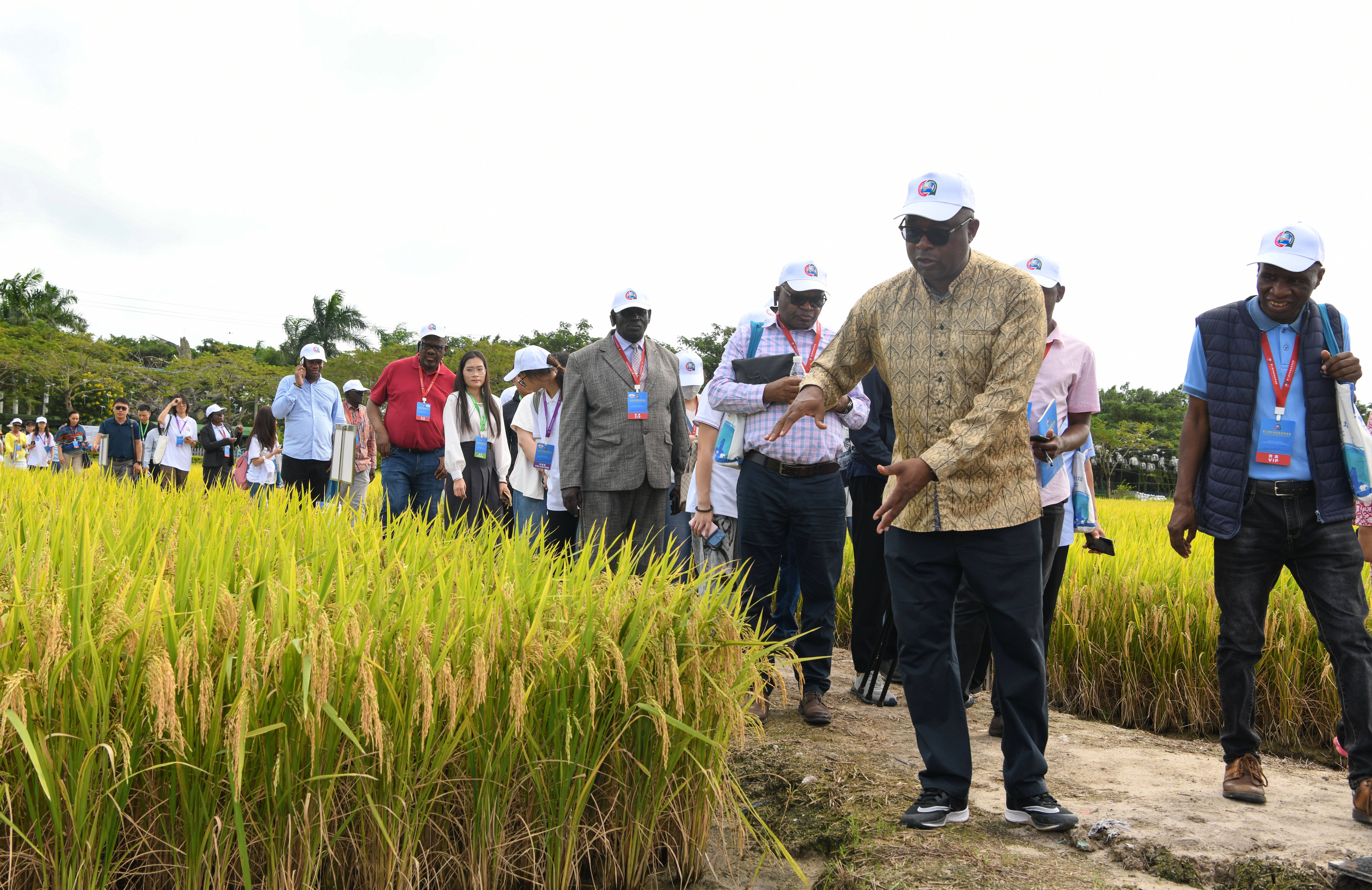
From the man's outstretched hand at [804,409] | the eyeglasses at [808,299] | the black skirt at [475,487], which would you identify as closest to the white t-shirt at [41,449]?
the black skirt at [475,487]

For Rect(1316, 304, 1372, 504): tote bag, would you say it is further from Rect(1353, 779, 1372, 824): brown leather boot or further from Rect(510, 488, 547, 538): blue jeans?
Rect(510, 488, 547, 538): blue jeans

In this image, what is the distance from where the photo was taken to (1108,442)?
42.6m

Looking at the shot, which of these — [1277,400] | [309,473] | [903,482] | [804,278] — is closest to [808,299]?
[804,278]

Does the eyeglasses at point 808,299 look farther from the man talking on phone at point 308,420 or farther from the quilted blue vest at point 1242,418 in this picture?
the man talking on phone at point 308,420

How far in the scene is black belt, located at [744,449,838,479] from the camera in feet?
12.8

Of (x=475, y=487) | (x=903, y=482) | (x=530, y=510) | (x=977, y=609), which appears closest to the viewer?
(x=903, y=482)

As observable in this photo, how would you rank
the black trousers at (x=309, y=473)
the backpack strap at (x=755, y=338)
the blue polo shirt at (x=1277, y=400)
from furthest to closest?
the black trousers at (x=309, y=473), the backpack strap at (x=755, y=338), the blue polo shirt at (x=1277, y=400)

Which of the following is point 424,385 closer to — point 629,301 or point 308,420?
point 308,420

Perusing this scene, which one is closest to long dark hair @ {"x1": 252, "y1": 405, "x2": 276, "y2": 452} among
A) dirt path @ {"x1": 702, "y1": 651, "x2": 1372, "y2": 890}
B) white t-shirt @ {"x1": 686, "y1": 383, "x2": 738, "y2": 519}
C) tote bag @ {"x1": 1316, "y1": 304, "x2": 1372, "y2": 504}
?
white t-shirt @ {"x1": 686, "y1": 383, "x2": 738, "y2": 519}

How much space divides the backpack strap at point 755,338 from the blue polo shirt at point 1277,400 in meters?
1.75

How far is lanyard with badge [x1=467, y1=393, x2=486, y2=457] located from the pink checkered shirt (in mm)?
2506

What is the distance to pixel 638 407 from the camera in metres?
4.54

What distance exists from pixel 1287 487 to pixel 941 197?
150 cm

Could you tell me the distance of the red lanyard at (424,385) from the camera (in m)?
6.44
